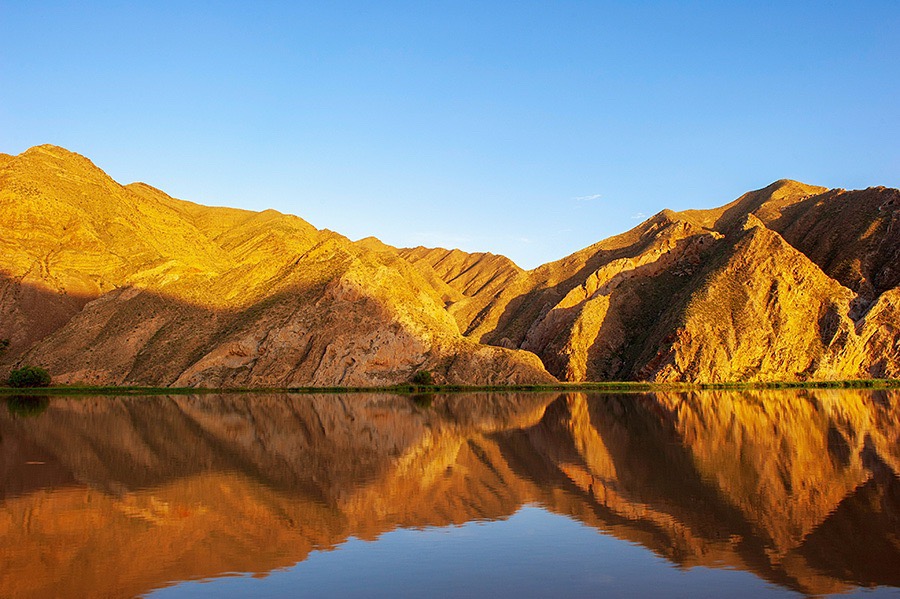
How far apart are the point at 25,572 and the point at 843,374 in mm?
104372

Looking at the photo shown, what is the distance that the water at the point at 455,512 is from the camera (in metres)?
14.1

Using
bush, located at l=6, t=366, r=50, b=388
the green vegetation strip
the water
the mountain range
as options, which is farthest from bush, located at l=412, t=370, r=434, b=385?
the water

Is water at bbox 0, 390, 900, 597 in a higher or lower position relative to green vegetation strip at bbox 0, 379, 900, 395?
higher

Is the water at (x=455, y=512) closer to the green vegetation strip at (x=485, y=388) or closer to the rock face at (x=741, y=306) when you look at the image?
the green vegetation strip at (x=485, y=388)

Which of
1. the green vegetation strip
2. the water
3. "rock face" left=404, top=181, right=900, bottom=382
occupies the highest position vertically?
"rock face" left=404, top=181, right=900, bottom=382

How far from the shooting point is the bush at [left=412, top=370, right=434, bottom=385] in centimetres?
9394

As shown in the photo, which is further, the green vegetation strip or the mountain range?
the mountain range

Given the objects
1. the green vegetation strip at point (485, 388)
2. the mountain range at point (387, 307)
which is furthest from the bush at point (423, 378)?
the mountain range at point (387, 307)

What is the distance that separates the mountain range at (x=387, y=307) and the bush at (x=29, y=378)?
17.2 feet

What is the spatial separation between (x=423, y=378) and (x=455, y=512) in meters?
74.1

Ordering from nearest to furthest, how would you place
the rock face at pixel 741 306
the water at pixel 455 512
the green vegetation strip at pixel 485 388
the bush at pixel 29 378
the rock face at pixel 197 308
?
the water at pixel 455 512 → the green vegetation strip at pixel 485 388 → the bush at pixel 29 378 → the rock face at pixel 197 308 → the rock face at pixel 741 306

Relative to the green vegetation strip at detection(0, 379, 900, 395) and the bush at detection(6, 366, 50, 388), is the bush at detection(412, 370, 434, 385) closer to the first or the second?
the green vegetation strip at detection(0, 379, 900, 395)

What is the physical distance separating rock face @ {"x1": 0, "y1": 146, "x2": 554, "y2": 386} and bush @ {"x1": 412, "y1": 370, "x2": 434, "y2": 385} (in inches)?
150

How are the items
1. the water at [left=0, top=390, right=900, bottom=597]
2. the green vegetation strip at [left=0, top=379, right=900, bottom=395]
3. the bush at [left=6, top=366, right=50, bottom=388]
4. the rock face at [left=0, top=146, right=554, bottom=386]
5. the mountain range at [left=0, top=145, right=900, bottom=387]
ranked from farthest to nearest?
the mountain range at [left=0, top=145, right=900, bottom=387], the rock face at [left=0, top=146, right=554, bottom=386], the bush at [left=6, top=366, right=50, bottom=388], the green vegetation strip at [left=0, top=379, right=900, bottom=395], the water at [left=0, top=390, right=900, bottom=597]
